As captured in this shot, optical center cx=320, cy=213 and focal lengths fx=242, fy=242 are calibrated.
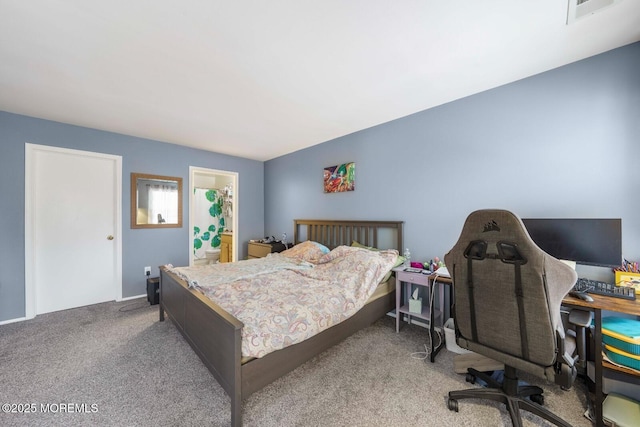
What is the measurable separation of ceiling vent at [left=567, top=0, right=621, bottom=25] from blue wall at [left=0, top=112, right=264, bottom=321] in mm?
4593

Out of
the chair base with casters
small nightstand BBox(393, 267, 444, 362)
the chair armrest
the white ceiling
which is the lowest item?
the chair base with casters

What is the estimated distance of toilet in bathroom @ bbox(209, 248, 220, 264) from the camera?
19.5 feet

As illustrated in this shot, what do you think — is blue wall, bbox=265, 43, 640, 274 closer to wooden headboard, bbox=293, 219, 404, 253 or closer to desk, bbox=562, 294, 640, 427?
wooden headboard, bbox=293, 219, 404, 253

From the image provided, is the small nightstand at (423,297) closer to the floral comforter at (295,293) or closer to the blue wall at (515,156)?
the floral comforter at (295,293)

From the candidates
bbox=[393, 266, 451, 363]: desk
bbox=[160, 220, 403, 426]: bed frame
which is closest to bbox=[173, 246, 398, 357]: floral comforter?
bbox=[160, 220, 403, 426]: bed frame

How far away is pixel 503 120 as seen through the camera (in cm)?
231

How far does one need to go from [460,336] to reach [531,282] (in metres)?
0.59

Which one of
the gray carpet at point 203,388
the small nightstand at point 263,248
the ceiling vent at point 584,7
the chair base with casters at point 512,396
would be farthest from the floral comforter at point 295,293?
the ceiling vent at point 584,7

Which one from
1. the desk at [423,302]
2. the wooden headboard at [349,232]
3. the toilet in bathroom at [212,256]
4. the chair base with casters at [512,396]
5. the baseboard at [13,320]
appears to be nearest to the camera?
the chair base with casters at [512,396]

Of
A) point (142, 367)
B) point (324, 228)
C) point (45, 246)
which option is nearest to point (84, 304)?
point (45, 246)

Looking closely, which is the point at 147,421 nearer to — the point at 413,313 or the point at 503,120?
the point at 413,313

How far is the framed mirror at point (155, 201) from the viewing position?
3.66 metres

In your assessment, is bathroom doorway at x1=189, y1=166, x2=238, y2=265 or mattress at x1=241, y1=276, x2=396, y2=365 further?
bathroom doorway at x1=189, y1=166, x2=238, y2=265

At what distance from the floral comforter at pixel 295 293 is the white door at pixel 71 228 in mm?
2095
